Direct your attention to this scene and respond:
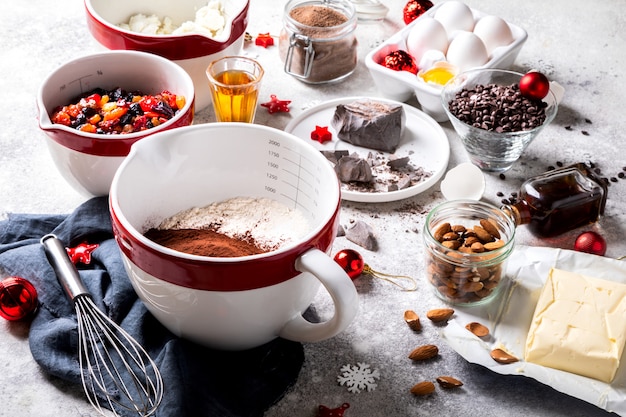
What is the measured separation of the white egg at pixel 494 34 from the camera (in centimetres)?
150

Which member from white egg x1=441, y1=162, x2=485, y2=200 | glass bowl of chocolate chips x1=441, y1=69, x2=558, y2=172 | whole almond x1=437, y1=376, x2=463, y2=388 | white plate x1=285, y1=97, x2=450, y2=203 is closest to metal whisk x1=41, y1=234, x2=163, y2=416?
whole almond x1=437, y1=376, x2=463, y2=388

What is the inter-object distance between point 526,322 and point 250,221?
38 cm

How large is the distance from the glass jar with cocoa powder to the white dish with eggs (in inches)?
2.4

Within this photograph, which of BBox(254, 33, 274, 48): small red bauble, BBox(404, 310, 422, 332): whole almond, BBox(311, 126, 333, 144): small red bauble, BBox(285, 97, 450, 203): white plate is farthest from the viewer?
BBox(254, 33, 274, 48): small red bauble

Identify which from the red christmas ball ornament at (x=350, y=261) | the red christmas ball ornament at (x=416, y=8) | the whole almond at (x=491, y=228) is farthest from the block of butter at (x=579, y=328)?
the red christmas ball ornament at (x=416, y=8)

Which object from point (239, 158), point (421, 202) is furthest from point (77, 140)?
point (421, 202)

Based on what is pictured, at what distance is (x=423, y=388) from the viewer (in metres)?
A: 0.94

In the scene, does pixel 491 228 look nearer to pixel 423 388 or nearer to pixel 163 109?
pixel 423 388

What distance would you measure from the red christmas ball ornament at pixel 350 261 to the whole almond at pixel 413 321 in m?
0.10

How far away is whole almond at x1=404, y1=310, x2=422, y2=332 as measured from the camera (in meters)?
1.03

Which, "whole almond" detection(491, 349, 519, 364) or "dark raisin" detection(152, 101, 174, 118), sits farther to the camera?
"dark raisin" detection(152, 101, 174, 118)

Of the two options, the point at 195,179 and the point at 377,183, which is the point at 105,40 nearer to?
the point at 195,179

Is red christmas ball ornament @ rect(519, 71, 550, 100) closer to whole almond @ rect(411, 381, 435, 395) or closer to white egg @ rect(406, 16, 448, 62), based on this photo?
white egg @ rect(406, 16, 448, 62)

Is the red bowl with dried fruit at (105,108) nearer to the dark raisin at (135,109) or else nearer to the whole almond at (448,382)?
the dark raisin at (135,109)
